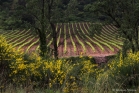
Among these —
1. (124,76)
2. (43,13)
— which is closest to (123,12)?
(43,13)

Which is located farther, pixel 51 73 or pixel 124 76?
pixel 51 73

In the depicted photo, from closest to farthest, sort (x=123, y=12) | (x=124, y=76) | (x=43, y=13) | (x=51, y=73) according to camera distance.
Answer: (x=124, y=76) → (x=51, y=73) → (x=123, y=12) → (x=43, y=13)

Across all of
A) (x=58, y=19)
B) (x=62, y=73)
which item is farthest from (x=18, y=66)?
(x=58, y=19)

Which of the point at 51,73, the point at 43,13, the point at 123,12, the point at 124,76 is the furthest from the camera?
the point at 43,13

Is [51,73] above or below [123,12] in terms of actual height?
below

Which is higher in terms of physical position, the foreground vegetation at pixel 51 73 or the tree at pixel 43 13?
the tree at pixel 43 13

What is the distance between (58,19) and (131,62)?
18340 millimetres

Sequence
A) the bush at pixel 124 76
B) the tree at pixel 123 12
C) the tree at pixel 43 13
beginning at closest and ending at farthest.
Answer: the bush at pixel 124 76
the tree at pixel 123 12
the tree at pixel 43 13

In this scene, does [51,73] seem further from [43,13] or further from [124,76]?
[43,13]

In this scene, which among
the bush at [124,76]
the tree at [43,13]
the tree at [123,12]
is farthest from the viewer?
the tree at [43,13]

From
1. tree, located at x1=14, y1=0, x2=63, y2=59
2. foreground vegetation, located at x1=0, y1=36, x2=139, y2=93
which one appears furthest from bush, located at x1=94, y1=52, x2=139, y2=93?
tree, located at x1=14, y1=0, x2=63, y2=59

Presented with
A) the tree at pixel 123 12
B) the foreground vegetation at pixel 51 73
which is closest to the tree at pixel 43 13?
the tree at pixel 123 12

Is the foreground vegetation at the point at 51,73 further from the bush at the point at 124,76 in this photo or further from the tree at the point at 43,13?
the tree at the point at 43,13

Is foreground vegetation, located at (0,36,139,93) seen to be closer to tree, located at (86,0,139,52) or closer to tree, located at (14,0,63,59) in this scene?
tree, located at (86,0,139,52)
